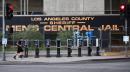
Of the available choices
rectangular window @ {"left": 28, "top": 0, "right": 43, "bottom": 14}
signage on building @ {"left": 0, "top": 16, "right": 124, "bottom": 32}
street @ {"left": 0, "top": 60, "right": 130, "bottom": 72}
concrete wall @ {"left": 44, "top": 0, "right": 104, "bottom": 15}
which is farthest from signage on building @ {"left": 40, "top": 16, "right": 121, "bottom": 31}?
street @ {"left": 0, "top": 60, "right": 130, "bottom": 72}

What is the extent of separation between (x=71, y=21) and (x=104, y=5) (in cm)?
502

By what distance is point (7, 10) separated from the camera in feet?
119

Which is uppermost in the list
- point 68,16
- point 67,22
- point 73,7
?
point 73,7

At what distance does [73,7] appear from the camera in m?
62.2

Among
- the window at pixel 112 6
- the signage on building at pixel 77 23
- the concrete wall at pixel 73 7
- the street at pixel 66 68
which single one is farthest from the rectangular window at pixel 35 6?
the street at pixel 66 68

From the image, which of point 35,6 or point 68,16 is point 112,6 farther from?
point 35,6

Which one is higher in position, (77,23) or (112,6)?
(112,6)

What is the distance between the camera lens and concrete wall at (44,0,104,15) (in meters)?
62.1

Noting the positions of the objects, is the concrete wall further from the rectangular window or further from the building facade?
the rectangular window

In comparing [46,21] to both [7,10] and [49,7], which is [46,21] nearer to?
[49,7]

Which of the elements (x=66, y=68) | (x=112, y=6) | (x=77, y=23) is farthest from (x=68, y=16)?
(x=66, y=68)

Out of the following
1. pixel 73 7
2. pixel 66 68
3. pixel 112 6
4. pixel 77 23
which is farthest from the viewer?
pixel 112 6

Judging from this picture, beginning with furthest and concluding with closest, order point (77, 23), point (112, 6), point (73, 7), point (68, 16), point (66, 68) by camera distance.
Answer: point (112, 6) < point (73, 7) < point (68, 16) < point (77, 23) < point (66, 68)

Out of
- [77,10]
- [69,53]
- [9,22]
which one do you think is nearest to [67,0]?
[77,10]
